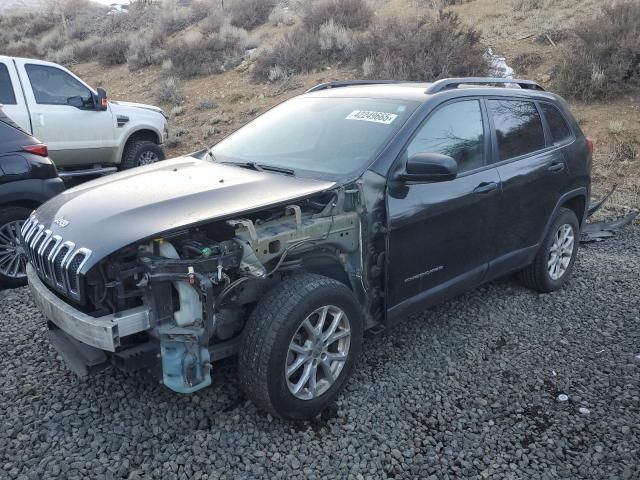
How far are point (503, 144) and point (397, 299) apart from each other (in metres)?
1.60

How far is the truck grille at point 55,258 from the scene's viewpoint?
8.94 feet

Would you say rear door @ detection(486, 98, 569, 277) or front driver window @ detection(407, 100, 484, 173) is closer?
front driver window @ detection(407, 100, 484, 173)

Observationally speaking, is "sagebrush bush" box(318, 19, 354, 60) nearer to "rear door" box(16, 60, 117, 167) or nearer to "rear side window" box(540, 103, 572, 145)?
"rear door" box(16, 60, 117, 167)

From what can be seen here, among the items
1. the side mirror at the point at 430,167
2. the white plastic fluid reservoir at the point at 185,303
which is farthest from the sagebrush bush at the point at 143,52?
the white plastic fluid reservoir at the point at 185,303

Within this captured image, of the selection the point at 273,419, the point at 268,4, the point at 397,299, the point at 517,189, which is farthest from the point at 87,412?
the point at 268,4

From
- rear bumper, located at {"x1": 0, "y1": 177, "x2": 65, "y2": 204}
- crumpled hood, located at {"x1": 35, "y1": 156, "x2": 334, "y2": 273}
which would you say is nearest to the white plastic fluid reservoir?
crumpled hood, located at {"x1": 35, "y1": 156, "x2": 334, "y2": 273}

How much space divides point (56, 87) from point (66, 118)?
48cm

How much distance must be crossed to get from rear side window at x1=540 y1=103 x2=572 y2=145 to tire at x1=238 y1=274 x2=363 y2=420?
2786 mm

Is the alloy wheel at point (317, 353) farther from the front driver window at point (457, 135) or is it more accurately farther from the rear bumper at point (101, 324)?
the front driver window at point (457, 135)

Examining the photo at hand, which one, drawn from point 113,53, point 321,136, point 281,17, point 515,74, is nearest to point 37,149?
point 321,136

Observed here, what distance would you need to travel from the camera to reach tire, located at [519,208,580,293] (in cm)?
484

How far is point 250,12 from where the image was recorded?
815 inches

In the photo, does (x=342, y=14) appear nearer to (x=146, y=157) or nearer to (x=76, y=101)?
Result: (x=146, y=157)

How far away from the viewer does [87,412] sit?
10.3ft
